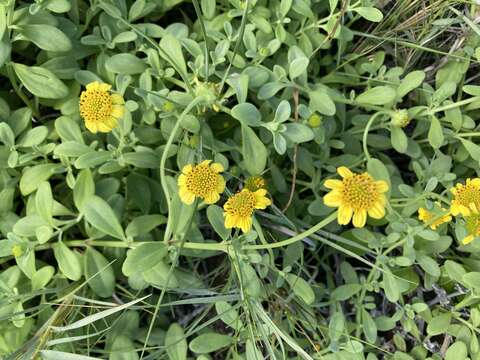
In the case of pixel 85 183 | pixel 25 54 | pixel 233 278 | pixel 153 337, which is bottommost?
pixel 153 337

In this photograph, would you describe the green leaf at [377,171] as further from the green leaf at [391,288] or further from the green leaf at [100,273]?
the green leaf at [100,273]

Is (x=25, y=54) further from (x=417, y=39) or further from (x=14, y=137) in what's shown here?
(x=417, y=39)

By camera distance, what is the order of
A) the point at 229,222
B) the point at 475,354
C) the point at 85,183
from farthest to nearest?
the point at 475,354 → the point at 85,183 → the point at 229,222

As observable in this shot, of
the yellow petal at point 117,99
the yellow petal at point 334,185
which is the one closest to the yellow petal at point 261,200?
the yellow petal at point 334,185

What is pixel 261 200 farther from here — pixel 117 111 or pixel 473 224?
pixel 473 224

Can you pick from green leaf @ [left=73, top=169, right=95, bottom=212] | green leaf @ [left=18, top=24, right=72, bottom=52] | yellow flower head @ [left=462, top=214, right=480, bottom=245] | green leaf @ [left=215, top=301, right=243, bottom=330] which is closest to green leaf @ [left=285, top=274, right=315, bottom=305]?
green leaf @ [left=215, top=301, right=243, bottom=330]

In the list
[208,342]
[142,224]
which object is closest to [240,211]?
[142,224]

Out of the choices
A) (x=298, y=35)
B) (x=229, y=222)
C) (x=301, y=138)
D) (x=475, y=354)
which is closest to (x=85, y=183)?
(x=229, y=222)

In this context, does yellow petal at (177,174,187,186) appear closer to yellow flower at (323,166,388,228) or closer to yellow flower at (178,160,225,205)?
yellow flower at (178,160,225,205)
